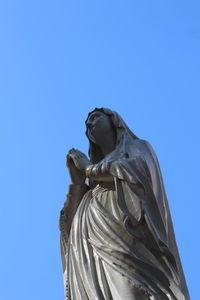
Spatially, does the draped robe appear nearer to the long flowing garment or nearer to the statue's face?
the long flowing garment

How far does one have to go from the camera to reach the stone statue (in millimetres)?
7148

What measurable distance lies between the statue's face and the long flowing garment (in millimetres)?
956

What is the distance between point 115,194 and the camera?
27.0 ft

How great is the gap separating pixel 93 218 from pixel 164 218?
0.93m

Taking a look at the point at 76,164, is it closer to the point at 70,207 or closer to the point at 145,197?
the point at 70,207

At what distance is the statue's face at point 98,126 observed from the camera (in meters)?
9.08

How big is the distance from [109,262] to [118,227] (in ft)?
1.68

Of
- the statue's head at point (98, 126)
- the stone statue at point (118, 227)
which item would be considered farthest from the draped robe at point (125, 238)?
the statue's head at point (98, 126)

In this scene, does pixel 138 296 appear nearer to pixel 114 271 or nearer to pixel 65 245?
pixel 114 271

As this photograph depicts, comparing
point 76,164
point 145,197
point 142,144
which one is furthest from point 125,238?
point 142,144

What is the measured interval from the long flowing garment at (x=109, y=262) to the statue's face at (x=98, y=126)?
956 millimetres

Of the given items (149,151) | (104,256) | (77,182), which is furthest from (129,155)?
(104,256)

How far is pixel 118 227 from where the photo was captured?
7.70 m

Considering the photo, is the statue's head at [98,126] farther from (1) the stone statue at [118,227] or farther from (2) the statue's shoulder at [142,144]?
(2) the statue's shoulder at [142,144]
